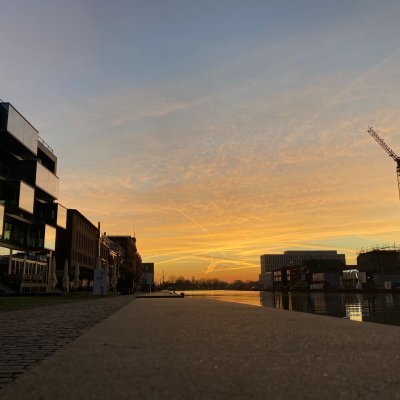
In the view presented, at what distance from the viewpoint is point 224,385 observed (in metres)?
4.64

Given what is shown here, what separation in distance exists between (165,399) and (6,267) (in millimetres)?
56135

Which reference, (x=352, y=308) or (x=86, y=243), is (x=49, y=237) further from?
(x=352, y=308)

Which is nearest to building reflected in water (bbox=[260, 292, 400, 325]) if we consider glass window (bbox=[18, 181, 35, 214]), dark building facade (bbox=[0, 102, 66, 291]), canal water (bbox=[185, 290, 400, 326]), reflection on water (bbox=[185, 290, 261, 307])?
canal water (bbox=[185, 290, 400, 326])

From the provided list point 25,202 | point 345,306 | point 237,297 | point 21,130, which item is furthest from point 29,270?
point 345,306

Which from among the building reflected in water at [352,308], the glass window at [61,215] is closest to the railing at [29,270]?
the glass window at [61,215]

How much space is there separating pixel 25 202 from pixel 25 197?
66 centimetres

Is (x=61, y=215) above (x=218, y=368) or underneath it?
above

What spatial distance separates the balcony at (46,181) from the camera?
6304 centimetres

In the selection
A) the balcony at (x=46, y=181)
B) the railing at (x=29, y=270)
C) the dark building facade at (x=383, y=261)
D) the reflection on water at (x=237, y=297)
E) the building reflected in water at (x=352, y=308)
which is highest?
the balcony at (x=46, y=181)

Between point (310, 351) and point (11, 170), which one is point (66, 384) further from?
point (11, 170)

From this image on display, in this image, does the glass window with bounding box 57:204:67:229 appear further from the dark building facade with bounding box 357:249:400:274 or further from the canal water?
Result: the dark building facade with bounding box 357:249:400:274

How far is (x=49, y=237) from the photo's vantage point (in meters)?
67.6

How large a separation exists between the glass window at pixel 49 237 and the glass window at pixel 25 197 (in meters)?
8.89

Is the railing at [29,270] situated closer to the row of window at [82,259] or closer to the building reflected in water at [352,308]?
the row of window at [82,259]
